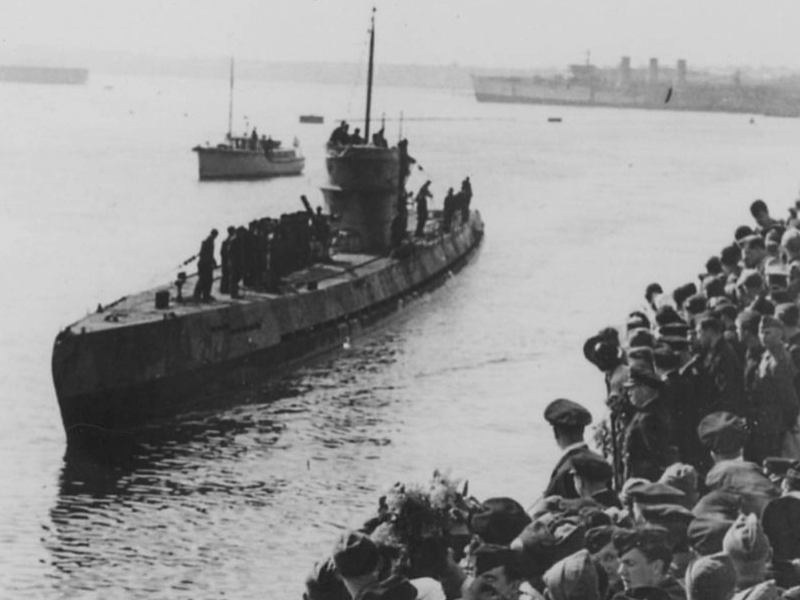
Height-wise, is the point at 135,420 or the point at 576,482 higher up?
the point at 576,482

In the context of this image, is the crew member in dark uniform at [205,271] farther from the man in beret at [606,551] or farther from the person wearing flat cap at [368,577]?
the person wearing flat cap at [368,577]

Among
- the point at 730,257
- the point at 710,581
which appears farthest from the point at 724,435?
the point at 730,257

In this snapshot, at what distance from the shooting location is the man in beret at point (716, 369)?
1296 cm

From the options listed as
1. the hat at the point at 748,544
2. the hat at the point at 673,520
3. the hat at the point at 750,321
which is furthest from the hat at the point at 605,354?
the hat at the point at 748,544

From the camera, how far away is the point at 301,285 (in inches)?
1293

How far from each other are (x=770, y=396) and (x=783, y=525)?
15.4ft

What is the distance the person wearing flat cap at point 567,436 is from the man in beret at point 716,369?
2944 mm

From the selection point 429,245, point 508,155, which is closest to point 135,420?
point 429,245

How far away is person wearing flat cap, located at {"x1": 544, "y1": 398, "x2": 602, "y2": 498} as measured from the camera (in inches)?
406

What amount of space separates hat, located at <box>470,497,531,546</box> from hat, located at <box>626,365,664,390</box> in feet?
12.1

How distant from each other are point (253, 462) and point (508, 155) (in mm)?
92536

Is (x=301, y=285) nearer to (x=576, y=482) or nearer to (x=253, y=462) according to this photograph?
(x=253, y=462)

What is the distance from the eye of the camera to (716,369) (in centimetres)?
1296

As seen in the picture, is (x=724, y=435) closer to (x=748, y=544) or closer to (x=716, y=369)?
(x=748, y=544)
